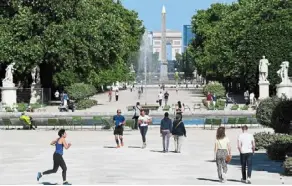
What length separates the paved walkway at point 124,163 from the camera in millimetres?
16625

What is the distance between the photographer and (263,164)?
19.8 m

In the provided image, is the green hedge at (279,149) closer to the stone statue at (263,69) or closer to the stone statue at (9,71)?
the stone statue at (9,71)

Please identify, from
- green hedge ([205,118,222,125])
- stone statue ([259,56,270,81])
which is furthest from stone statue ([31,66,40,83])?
green hedge ([205,118,222,125])

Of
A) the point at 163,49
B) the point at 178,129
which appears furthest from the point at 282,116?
the point at 163,49

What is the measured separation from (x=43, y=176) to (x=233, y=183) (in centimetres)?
470

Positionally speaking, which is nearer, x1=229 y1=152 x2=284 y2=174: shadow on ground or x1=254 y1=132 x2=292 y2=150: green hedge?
x1=229 y1=152 x2=284 y2=174: shadow on ground

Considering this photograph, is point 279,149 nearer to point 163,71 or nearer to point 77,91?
point 77,91

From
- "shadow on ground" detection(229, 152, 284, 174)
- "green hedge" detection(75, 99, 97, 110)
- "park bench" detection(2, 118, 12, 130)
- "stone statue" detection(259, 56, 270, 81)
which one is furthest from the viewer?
"stone statue" detection(259, 56, 270, 81)

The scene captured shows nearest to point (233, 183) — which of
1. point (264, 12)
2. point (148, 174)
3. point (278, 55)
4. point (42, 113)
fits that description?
point (148, 174)

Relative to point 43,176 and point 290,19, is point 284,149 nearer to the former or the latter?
point 43,176

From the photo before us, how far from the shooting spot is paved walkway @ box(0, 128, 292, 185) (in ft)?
54.5

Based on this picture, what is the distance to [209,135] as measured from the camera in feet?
103

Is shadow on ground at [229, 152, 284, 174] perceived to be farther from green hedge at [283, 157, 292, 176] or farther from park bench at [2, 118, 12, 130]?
park bench at [2, 118, 12, 130]

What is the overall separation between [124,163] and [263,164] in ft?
12.8
